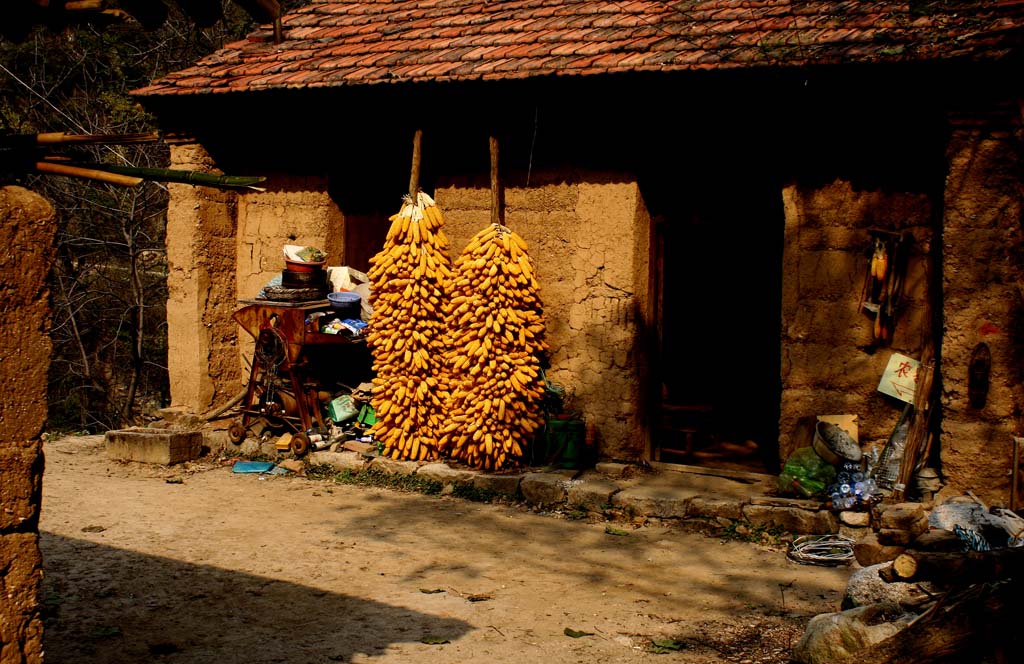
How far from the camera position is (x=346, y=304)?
9250mm

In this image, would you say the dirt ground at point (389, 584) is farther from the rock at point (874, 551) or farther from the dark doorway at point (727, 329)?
the dark doorway at point (727, 329)

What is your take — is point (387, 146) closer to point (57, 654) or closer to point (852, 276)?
point (852, 276)

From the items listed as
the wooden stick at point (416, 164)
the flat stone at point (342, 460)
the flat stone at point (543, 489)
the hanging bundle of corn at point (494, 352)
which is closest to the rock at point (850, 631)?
the flat stone at point (543, 489)

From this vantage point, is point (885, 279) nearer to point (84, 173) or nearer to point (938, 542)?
point (938, 542)

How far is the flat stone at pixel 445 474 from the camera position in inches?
327

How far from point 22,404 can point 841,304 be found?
6.13 metres

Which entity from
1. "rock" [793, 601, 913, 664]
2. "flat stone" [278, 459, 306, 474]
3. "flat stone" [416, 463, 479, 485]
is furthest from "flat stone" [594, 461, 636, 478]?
"rock" [793, 601, 913, 664]

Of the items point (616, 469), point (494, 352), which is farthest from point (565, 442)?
point (494, 352)

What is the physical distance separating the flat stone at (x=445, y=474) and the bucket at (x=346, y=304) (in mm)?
1806

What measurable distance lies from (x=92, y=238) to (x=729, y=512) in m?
11.9

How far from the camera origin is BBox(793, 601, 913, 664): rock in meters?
4.27

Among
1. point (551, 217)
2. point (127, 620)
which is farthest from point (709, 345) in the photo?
point (127, 620)

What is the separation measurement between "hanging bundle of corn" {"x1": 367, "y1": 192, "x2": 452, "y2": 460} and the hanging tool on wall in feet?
11.8

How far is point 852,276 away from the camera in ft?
24.6
